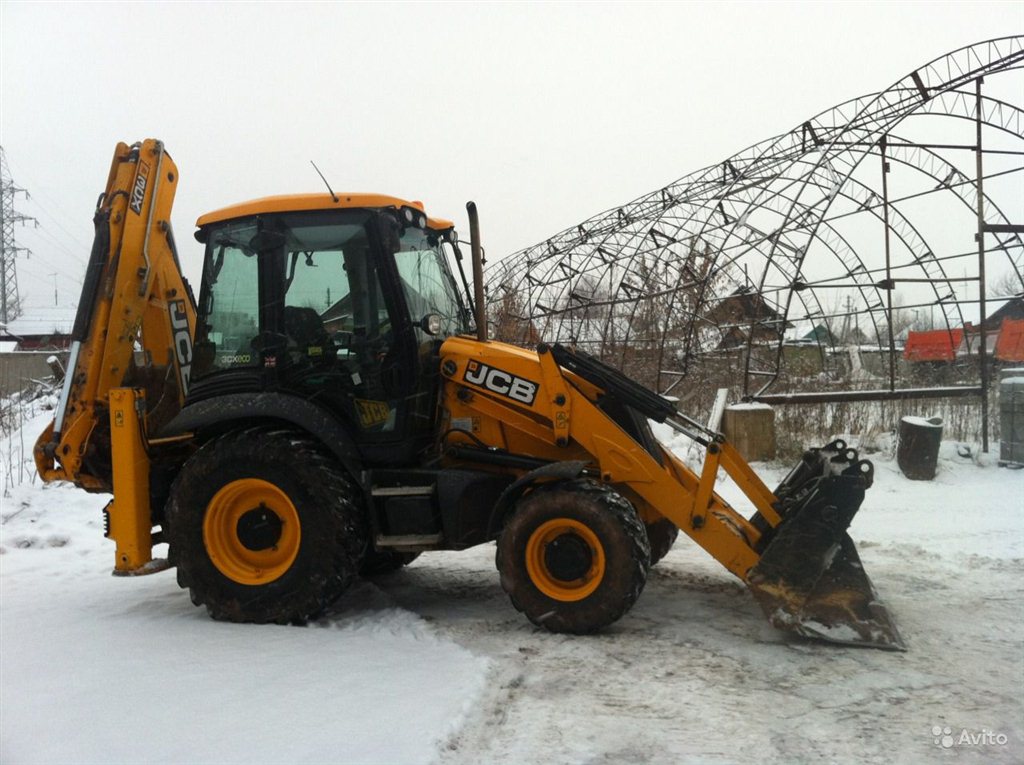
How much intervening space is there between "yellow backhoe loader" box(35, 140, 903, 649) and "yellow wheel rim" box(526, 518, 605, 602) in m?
0.01

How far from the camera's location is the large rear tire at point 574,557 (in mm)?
4586

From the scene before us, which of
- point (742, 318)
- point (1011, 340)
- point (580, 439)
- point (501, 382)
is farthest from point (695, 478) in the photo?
point (1011, 340)

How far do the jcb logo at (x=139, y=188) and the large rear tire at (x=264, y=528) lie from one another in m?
1.79

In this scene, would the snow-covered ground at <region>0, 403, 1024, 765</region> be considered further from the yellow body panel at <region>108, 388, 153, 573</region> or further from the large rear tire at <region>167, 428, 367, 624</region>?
the yellow body panel at <region>108, 388, 153, 573</region>

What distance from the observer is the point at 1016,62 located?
984cm

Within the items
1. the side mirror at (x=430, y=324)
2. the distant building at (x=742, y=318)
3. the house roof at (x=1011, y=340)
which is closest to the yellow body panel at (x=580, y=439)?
the side mirror at (x=430, y=324)

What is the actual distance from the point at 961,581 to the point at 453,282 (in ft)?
13.5

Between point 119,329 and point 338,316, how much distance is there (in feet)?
5.31

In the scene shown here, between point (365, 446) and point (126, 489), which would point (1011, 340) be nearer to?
point (365, 446)

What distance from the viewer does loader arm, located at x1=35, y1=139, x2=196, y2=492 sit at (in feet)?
17.6

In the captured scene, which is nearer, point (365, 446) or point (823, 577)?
point (823, 577)

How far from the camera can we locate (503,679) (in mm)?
3994

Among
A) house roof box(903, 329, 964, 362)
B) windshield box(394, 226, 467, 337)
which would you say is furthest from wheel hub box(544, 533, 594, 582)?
house roof box(903, 329, 964, 362)

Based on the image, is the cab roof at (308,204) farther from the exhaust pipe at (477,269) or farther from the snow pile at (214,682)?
the snow pile at (214,682)
